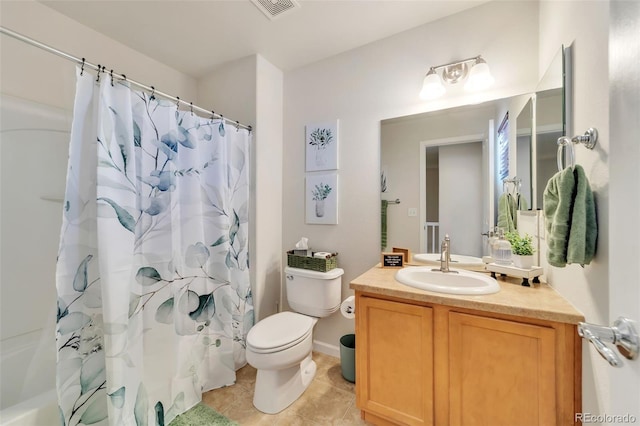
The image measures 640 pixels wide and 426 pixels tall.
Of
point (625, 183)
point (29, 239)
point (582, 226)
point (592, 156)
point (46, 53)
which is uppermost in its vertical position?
point (46, 53)

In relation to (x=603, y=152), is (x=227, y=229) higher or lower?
lower

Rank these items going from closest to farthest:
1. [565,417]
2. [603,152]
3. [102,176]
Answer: [603,152]
[565,417]
[102,176]

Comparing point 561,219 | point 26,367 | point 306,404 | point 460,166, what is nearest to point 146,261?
point 26,367

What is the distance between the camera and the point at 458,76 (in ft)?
5.39

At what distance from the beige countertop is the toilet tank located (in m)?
0.53

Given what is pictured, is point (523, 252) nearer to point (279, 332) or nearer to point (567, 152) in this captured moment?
point (567, 152)

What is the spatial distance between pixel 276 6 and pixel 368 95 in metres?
0.84

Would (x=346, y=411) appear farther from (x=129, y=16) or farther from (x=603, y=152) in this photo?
(x=129, y=16)

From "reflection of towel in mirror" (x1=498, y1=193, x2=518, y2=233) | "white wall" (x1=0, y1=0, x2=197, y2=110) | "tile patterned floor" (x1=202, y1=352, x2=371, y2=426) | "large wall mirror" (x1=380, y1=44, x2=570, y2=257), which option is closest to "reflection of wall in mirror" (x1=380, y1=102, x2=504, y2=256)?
"large wall mirror" (x1=380, y1=44, x2=570, y2=257)

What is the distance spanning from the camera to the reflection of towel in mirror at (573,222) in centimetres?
84

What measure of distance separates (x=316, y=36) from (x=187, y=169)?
1.35 meters

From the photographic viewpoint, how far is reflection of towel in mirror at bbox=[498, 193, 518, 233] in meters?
1.51

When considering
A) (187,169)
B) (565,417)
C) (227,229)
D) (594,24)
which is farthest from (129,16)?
(565,417)

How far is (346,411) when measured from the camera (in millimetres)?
1518
